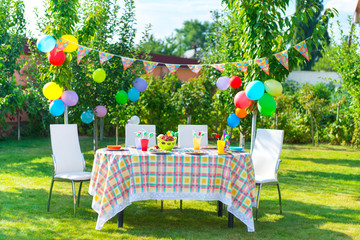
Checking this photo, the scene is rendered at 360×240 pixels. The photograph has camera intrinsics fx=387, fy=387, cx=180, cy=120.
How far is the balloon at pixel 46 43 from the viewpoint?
5.26m

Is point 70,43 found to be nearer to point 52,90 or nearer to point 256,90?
point 52,90

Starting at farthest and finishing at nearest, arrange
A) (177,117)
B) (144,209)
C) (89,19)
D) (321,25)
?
(177,117), (89,19), (321,25), (144,209)

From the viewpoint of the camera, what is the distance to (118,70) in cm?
770

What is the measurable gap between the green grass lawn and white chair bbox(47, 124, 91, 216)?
1.44 ft

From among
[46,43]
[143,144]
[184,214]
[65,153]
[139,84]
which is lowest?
[184,214]

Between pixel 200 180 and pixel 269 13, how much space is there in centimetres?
322

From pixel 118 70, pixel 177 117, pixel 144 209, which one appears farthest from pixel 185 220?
pixel 177 117

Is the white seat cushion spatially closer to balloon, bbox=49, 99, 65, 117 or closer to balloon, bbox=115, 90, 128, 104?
balloon, bbox=49, 99, 65, 117

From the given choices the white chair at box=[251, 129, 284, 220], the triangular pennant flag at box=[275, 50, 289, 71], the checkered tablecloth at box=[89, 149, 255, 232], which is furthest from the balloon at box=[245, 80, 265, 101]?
the checkered tablecloth at box=[89, 149, 255, 232]

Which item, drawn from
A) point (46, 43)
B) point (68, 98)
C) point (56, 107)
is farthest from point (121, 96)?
point (46, 43)

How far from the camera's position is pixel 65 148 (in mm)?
4594

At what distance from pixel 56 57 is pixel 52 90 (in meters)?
0.51

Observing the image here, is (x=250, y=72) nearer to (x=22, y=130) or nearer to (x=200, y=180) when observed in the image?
(x=200, y=180)

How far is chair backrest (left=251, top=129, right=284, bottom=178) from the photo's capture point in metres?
4.51
